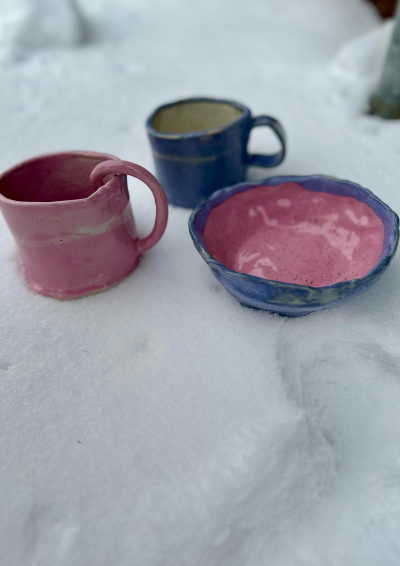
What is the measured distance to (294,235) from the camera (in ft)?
2.68

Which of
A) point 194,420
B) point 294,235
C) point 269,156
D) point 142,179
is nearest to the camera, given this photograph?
point 194,420

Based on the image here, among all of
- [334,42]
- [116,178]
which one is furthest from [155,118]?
[334,42]

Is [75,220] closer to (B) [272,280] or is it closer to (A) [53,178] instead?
(A) [53,178]

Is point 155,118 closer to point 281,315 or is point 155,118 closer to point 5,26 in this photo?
point 281,315

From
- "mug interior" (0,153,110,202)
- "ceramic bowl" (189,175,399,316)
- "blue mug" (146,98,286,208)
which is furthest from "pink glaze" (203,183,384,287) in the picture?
"mug interior" (0,153,110,202)

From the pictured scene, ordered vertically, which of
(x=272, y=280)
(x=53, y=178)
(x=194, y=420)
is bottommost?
(x=194, y=420)

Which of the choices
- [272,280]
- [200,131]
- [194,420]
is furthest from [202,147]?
[194,420]

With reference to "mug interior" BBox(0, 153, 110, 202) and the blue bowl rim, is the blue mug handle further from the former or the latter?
"mug interior" BBox(0, 153, 110, 202)

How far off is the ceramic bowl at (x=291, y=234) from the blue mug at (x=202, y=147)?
108 millimetres

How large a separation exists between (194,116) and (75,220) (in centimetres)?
47

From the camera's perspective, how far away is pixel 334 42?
61.9 inches

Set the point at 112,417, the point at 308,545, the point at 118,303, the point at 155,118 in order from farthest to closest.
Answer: the point at 155,118 < the point at 118,303 < the point at 112,417 < the point at 308,545

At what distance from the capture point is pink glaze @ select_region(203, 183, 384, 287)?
734 mm

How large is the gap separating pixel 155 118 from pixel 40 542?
801mm
